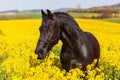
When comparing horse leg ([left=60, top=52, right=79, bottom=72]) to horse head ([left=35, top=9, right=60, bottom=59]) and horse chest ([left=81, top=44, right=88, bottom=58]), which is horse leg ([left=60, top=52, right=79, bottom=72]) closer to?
horse chest ([left=81, top=44, right=88, bottom=58])

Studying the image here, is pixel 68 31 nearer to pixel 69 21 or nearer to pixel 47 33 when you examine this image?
pixel 69 21

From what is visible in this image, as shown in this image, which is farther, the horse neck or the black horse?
the horse neck

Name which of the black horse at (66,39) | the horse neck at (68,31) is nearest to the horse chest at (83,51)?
the black horse at (66,39)

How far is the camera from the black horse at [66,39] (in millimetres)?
9219

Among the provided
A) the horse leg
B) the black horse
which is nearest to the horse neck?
the black horse

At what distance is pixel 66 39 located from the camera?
974 centimetres

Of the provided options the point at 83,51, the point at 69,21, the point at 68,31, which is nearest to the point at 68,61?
the point at 83,51

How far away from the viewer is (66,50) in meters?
9.88

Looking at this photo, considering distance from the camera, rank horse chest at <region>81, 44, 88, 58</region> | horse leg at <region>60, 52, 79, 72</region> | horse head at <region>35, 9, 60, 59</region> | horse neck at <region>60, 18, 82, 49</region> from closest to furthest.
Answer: horse head at <region>35, 9, 60, 59</region>
horse neck at <region>60, 18, 82, 49</region>
horse leg at <region>60, 52, 79, 72</region>
horse chest at <region>81, 44, 88, 58</region>

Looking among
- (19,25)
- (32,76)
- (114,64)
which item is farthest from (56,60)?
(19,25)

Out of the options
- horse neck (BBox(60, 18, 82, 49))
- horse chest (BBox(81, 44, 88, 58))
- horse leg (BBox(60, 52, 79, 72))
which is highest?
horse neck (BBox(60, 18, 82, 49))

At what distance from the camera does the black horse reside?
30.2 feet

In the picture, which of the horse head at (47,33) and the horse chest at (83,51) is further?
the horse chest at (83,51)

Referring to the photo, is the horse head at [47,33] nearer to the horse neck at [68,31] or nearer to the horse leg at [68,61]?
the horse neck at [68,31]
